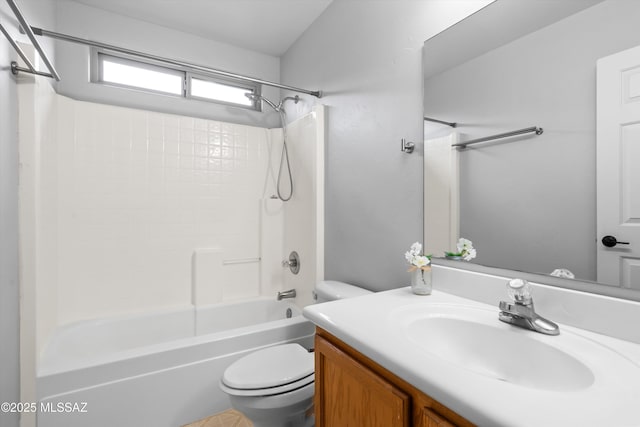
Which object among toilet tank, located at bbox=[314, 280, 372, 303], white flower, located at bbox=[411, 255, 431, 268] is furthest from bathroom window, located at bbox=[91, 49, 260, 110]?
white flower, located at bbox=[411, 255, 431, 268]

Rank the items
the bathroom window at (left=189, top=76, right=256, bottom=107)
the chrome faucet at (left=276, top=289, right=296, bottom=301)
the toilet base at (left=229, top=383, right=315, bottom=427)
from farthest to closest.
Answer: the bathroom window at (left=189, top=76, right=256, bottom=107) < the chrome faucet at (left=276, top=289, right=296, bottom=301) < the toilet base at (left=229, top=383, right=315, bottom=427)

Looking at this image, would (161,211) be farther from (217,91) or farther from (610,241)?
(610,241)

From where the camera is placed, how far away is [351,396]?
831 mm

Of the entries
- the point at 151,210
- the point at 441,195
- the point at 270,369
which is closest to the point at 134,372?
the point at 270,369

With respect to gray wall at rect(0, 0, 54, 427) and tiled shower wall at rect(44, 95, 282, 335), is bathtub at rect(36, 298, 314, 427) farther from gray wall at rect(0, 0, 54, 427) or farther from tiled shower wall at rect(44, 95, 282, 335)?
tiled shower wall at rect(44, 95, 282, 335)

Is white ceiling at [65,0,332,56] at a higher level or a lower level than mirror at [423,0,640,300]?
higher

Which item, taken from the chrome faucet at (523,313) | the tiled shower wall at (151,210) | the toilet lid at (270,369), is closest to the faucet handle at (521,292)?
the chrome faucet at (523,313)

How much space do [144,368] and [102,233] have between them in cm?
113

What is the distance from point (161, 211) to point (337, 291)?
1.53m

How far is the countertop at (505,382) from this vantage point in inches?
18.3

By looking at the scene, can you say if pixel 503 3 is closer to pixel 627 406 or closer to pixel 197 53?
pixel 627 406

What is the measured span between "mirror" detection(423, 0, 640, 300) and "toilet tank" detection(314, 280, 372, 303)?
0.56 meters

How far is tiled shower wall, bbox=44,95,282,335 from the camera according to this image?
6.47 ft

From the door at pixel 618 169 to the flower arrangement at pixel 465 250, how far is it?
373 millimetres
